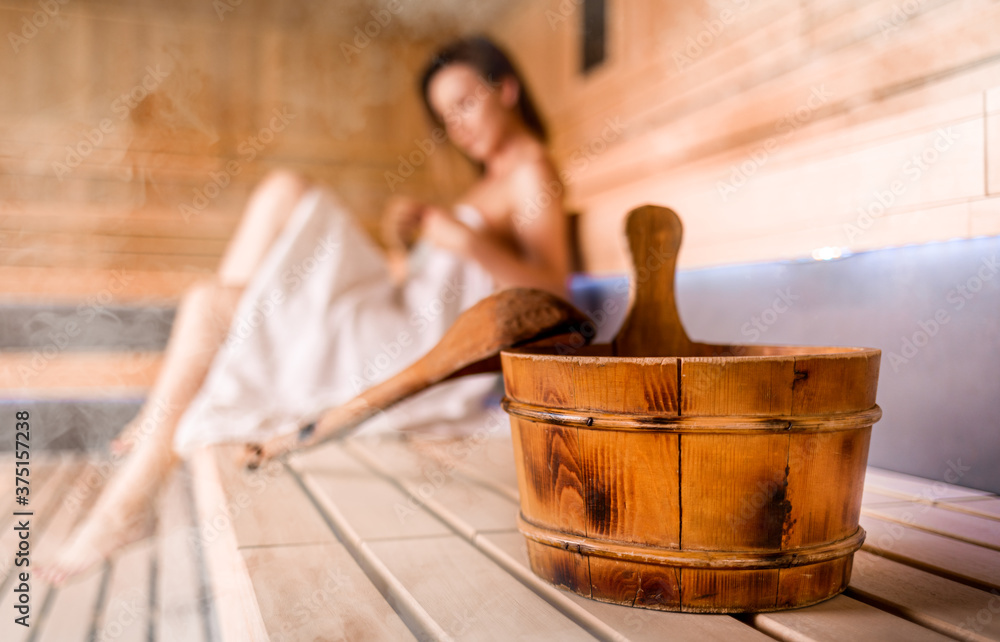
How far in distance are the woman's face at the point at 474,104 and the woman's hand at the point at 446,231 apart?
0.54 metres

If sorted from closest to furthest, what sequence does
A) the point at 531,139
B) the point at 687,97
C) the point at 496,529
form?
the point at 496,529 < the point at 687,97 < the point at 531,139

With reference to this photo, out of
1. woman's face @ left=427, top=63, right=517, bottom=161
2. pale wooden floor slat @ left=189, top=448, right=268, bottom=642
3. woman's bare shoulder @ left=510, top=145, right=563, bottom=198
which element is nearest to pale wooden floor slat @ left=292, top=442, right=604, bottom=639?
pale wooden floor slat @ left=189, top=448, right=268, bottom=642

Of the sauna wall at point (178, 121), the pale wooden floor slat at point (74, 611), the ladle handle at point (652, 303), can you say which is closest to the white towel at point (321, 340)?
the pale wooden floor slat at point (74, 611)

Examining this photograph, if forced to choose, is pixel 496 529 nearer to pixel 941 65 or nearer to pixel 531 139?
pixel 941 65

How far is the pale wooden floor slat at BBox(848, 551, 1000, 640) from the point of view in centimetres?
60

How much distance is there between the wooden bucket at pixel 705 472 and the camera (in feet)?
1.95

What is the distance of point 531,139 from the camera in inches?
99.9

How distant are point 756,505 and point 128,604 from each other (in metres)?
1.08

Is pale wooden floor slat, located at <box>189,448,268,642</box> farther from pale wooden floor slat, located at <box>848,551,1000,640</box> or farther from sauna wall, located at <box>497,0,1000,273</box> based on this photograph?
sauna wall, located at <box>497,0,1000,273</box>

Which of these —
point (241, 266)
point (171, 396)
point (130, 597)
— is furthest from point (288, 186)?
point (130, 597)

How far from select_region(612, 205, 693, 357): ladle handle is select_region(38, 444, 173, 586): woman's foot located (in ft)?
3.22

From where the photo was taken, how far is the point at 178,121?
11.8 feet

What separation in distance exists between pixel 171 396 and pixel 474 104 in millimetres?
1381

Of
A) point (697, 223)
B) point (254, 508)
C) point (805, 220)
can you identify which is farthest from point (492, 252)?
point (254, 508)
